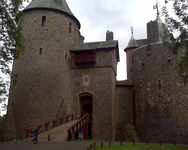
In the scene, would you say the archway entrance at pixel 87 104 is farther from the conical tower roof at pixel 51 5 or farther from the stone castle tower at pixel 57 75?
the conical tower roof at pixel 51 5

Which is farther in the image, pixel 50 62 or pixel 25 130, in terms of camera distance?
pixel 50 62

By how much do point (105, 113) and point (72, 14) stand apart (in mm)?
→ 9413

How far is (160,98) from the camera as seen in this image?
75.6 ft

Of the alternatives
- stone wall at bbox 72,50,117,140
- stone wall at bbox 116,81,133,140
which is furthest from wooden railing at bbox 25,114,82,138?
stone wall at bbox 116,81,133,140

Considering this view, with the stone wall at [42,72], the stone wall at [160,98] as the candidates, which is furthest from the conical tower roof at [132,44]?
the stone wall at [42,72]

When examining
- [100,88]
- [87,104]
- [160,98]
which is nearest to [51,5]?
[100,88]

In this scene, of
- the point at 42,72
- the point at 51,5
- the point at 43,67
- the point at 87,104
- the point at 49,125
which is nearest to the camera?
the point at 49,125

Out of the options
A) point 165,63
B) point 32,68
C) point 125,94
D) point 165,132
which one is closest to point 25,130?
point 32,68

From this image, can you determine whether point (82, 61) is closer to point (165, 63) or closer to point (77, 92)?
point (77, 92)

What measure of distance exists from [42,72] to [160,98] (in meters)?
9.86

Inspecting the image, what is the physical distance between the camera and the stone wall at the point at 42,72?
20.5m

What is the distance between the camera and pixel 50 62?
71.8 feet

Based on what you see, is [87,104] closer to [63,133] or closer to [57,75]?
[57,75]

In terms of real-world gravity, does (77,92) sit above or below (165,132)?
above
